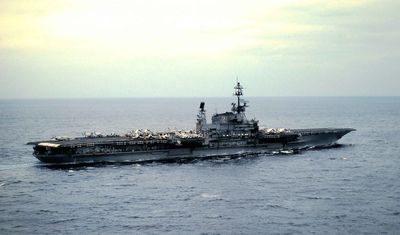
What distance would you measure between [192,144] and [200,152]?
1807 millimetres

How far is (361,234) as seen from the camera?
35125 mm

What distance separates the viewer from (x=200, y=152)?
6844cm

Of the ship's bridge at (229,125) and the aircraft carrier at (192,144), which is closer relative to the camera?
the aircraft carrier at (192,144)

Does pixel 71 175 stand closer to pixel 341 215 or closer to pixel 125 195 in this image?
pixel 125 195

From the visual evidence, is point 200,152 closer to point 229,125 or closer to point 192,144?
point 192,144

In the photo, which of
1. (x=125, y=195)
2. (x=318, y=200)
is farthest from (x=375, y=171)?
(x=125, y=195)

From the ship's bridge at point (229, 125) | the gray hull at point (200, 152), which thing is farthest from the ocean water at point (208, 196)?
the ship's bridge at point (229, 125)

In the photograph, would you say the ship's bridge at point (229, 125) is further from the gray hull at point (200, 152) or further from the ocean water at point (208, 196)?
the ocean water at point (208, 196)

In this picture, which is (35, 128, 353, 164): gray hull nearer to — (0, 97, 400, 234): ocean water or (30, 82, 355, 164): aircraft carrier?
(30, 82, 355, 164): aircraft carrier

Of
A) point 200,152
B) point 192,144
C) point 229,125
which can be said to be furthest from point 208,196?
point 229,125

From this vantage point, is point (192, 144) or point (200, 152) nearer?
point (192, 144)

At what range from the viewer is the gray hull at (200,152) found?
61.8 m

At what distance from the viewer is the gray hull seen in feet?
203

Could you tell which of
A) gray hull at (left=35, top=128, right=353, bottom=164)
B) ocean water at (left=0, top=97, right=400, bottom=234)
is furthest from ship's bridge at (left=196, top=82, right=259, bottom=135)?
ocean water at (left=0, top=97, right=400, bottom=234)
